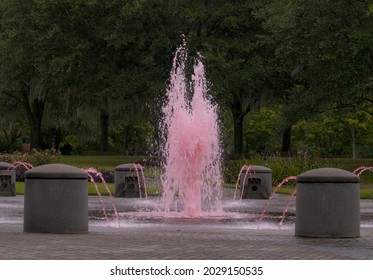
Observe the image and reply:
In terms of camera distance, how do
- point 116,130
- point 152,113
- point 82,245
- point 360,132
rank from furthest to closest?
point 116,130
point 360,132
point 152,113
point 82,245

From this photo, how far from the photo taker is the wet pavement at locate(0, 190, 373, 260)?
10930 millimetres

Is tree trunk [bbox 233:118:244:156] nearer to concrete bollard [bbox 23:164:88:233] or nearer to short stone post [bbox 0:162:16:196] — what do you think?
short stone post [bbox 0:162:16:196]

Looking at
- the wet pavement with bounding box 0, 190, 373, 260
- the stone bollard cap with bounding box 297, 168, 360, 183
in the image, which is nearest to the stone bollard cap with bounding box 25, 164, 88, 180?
the wet pavement with bounding box 0, 190, 373, 260

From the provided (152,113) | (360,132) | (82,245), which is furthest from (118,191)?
(360,132)

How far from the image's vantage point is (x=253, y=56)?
2168 inches

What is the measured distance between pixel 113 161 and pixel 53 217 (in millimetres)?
45400

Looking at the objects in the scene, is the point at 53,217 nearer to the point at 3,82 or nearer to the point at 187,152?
the point at 187,152

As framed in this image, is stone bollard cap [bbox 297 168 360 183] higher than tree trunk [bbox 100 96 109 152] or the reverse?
the reverse

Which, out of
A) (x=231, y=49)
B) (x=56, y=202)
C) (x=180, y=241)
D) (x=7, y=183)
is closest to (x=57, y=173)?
(x=56, y=202)

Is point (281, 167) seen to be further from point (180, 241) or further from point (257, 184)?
point (180, 241)

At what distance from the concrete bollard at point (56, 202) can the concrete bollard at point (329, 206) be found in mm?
3534

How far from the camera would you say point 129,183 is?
27406 mm

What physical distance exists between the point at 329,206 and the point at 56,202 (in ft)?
14.1

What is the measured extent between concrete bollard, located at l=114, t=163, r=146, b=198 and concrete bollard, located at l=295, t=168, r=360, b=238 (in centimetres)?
1319
